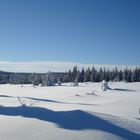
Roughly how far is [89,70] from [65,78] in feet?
29.4

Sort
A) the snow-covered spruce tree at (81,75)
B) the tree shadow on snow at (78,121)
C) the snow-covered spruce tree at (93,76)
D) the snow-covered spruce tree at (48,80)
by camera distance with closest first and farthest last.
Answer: the tree shadow on snow at (78,121) → the snow-covered spruce tree at (48,80) → the snow-covered spruce tree at (93,76) → the snow-covered spruce tree at (81,75)

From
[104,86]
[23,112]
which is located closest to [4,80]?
[104,86]

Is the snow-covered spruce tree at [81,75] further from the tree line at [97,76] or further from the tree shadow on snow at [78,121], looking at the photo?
the tree shadow on snow at [78,121]

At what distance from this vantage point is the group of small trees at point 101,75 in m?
118

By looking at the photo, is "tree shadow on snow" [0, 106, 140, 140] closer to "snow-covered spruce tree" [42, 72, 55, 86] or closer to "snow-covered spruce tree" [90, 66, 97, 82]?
"snow-covered spruce tree" [42, 72, 55, 86]

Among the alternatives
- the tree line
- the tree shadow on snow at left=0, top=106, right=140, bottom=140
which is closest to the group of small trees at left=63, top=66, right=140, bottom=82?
the tree line

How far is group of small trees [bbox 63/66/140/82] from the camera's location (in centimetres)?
11806

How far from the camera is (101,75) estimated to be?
11906cm

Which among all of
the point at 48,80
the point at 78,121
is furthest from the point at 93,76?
the point at 78,121

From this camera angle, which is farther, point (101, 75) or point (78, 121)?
point (101, 75)

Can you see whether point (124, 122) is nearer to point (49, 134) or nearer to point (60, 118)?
point (60, 118)

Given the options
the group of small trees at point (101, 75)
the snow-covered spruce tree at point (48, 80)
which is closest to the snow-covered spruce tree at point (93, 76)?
the group of small trees at point (101, 75)

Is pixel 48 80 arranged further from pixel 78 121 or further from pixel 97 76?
pixel 78 121

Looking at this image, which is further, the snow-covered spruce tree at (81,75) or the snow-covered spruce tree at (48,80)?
the snow-covered spruce tree at (81,75)
